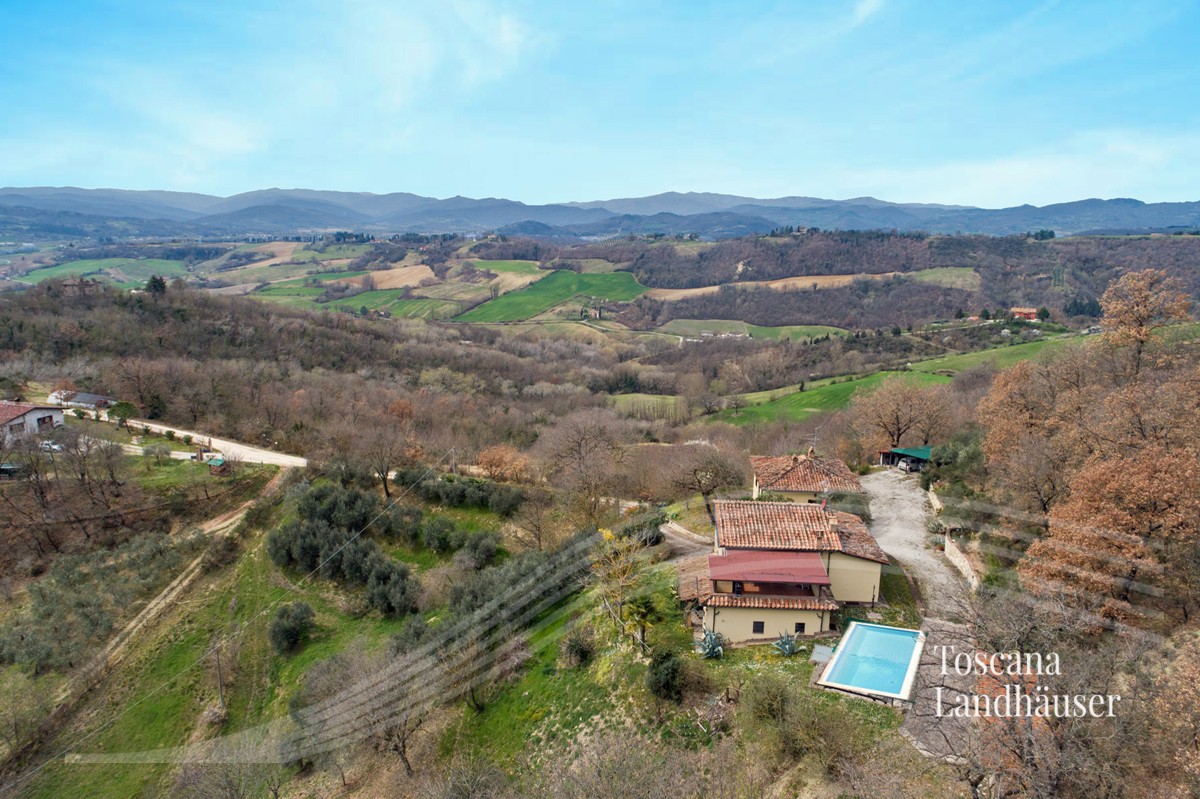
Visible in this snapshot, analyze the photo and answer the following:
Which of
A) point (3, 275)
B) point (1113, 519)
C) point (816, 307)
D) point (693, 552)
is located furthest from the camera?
point (3, 275)

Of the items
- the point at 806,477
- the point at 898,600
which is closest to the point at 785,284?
the point at 806,477

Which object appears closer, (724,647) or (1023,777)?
(1023,777)

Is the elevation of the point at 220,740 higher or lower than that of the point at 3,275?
lower

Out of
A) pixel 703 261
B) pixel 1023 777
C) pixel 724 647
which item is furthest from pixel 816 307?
pixel 1023 777

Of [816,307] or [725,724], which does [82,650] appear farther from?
[816,307]

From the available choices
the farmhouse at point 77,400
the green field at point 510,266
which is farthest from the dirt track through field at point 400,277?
the farmhouse at point 77,400

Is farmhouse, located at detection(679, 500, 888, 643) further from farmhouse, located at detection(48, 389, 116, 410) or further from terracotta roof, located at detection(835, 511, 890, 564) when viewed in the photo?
farmhouse, located at detection(48, 389, 116, 410)

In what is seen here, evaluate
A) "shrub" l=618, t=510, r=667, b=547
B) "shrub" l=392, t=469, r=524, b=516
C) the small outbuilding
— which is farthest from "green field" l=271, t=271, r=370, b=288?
the small outbuilding
